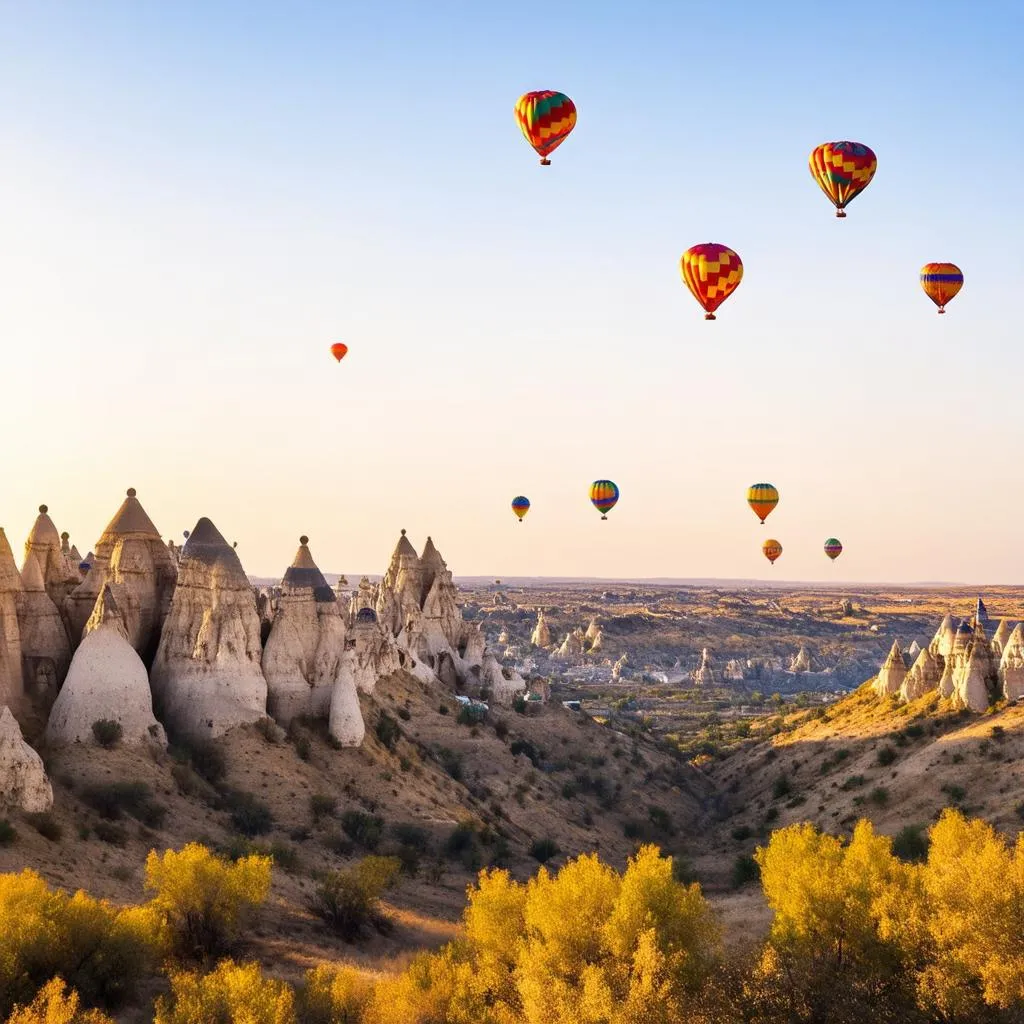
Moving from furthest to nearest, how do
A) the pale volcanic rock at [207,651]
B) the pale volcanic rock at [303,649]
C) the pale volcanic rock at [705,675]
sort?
the pale volcanic rock at [705,675] → the pale volcanic rock at [303,649] → the pale volcanic rock at [207,651]

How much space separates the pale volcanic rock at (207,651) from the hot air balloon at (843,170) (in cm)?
2753

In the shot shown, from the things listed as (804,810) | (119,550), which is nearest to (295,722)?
(119,550)

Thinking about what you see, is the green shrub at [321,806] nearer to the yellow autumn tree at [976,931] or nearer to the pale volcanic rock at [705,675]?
the yellow autumn tree at [976,931]

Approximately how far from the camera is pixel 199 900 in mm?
21766

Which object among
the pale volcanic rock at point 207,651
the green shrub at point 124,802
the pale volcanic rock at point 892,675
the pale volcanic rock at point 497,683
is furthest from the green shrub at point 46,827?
the pale volcanic rock at point 892,675

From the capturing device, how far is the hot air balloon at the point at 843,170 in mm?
44094

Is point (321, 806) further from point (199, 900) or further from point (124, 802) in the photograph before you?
point (199, 900)

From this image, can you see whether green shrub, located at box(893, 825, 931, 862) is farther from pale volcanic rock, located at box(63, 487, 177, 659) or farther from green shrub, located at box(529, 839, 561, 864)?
pale volcanic rock, located at box(63, 487, 177, 659)

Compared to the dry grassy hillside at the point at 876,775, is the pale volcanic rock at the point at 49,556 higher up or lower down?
higher up

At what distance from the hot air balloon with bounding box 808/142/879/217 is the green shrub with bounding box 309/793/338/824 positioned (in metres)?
29.2

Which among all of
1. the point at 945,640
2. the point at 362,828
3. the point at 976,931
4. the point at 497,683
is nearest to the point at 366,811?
the point at 362,828

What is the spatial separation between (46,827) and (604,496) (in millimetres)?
52637

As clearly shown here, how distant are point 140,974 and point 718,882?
21636 millimetres

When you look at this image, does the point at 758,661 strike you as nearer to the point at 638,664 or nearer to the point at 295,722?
the point at 638,664
